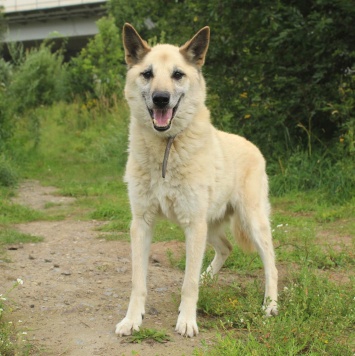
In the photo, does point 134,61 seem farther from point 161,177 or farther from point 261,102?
point 261,102

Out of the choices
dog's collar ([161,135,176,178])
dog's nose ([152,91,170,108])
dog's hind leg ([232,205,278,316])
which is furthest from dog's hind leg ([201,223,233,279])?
dog's nose ([152,91,170,108])

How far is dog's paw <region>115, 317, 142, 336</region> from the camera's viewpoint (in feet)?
11.7

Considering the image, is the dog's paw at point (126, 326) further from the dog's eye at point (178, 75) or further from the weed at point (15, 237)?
the weed at point (15, 237)

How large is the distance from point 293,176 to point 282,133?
929mm

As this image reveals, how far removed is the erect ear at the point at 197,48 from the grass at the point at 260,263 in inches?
63.8

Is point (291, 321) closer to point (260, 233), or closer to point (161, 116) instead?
point (260, 233)

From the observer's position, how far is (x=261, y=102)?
835 centimetres

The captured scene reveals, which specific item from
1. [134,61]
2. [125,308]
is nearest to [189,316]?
[125,308]

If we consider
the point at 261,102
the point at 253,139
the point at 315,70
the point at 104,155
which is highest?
the point at 315,70

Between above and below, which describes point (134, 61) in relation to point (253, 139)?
above

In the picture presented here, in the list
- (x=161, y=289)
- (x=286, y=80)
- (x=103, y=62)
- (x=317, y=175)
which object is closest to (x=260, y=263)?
(x=161, y=289)

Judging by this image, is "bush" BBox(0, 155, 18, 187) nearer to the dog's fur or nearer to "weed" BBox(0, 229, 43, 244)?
"weed" BBox(0, 229, 43, 244)

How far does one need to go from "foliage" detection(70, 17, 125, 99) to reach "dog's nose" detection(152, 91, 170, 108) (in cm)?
1077

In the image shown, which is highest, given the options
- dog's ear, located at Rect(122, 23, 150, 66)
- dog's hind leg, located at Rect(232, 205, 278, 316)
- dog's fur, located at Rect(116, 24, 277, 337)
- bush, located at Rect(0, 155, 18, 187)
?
dog's ear, located at Rect(122, 23, 150, 66)
